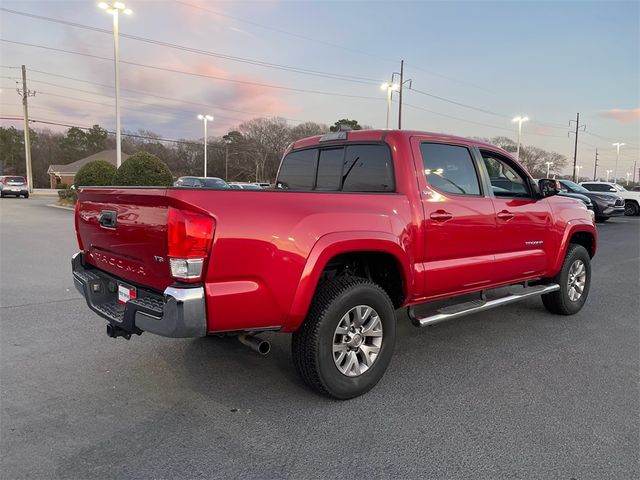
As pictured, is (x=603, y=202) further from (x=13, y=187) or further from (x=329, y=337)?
(x=13, y=187)

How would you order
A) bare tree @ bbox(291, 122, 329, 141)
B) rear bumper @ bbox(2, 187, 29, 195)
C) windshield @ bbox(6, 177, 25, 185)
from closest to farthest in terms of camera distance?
rear bumper @ bbox(2, 187, 29, 195), windshield @ bbox(6, 177, 25, 185), bare tree @ bbox(291, 122, 329, 141)

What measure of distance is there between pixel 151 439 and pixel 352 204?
2.02 m

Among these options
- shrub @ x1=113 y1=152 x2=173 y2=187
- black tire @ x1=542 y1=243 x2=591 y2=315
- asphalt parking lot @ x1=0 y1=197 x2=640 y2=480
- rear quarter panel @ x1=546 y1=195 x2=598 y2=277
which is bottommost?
asphalt parking lot @ x1=0 y1=197 x2=640 y2=480

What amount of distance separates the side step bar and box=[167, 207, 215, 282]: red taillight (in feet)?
6.42

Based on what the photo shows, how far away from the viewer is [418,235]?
3648 millimetres

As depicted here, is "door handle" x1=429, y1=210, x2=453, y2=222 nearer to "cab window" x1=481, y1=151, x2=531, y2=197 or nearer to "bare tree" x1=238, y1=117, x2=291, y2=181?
"cab window" x1=481, y1=151, x2=531, y2=197

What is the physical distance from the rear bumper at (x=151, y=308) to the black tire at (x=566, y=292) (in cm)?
443

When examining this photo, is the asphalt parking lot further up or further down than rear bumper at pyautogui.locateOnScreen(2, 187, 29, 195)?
further down

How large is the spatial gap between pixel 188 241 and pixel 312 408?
1.52 metres

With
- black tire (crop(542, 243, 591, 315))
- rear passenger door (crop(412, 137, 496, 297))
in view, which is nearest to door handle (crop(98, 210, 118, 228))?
rear passenger door (crop(412, 137, 496, 297))

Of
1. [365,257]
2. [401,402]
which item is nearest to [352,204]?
[365,257]

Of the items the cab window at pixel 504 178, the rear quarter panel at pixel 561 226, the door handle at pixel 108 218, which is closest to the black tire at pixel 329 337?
the door handle at pixel 108 218

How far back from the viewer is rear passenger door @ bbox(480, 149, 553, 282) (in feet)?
14.6

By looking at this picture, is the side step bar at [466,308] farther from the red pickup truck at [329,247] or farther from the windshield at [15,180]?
the windshield at [15,180]
